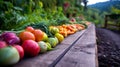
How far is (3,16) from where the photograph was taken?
3027 millimetres

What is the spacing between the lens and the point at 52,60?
1.52 metres

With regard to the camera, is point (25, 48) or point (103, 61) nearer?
point (25, 48)

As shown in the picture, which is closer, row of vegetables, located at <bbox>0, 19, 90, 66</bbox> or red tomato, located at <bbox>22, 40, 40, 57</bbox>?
row of vegetables, located at <bbox>0, 19, 90, 66</bbox>

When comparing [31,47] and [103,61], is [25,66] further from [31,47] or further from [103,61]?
[103,61]

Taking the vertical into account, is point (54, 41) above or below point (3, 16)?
below

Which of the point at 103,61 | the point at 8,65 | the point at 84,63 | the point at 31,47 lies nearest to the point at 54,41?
the point at 31,47

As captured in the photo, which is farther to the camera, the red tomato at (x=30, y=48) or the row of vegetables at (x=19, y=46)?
the red tomato at (x=30, y=48)

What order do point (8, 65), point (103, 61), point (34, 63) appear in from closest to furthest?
point (8, 65) → point (34, 63) → point (103, 61)

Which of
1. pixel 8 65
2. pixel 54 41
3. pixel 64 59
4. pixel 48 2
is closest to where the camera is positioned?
pixel 8 65

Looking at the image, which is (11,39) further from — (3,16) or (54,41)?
(3,16)

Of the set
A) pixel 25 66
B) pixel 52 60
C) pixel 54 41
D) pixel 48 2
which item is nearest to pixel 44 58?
pixel 52 60

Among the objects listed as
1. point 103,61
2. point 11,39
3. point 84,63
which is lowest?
point 103,61

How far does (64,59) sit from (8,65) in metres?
0.41

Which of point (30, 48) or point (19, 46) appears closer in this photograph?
point (19, 46)
